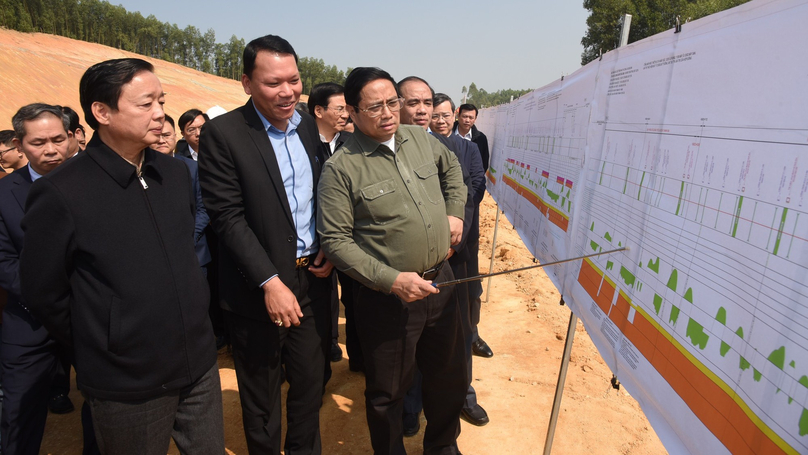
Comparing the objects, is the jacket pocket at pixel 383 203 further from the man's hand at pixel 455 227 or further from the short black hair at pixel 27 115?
the short black hair at pixel 27 115

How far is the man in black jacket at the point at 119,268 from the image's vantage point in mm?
1486

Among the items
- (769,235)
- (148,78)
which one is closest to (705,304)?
(769,235)

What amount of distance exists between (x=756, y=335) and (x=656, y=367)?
0.44 meters

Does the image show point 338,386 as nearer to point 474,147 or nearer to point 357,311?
point 357,311

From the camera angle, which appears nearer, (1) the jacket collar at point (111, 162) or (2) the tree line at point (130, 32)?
(1) the jacket collar at point (111, 162)

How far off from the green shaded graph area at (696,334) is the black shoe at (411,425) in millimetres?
2152

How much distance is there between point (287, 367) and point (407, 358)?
65 centimetres

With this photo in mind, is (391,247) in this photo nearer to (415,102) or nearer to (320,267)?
(320,267)

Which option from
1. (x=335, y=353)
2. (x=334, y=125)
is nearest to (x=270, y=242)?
(x=334, y=125)

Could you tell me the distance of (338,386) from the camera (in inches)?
146

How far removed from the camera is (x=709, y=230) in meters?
1.22

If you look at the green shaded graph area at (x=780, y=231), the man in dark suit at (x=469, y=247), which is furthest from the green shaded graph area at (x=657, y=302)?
the man in dark suit at (x=469, y=247)

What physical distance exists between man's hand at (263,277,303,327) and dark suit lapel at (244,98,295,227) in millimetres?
312

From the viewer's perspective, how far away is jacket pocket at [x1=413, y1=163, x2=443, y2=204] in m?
2.24
